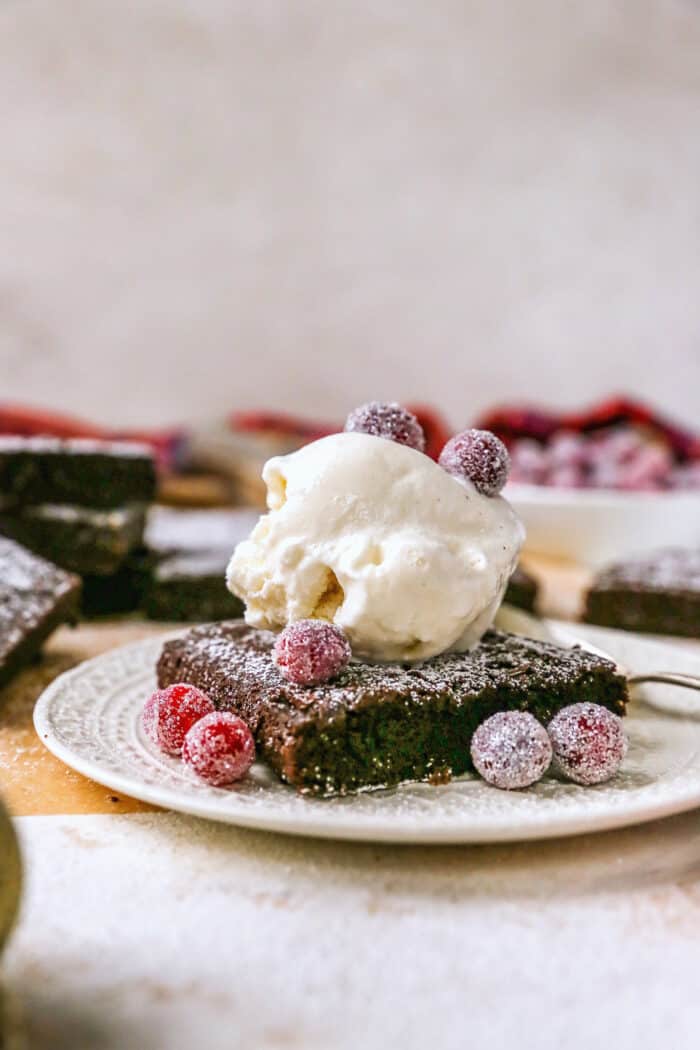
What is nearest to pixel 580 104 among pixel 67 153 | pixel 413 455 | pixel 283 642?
pixel 67 153

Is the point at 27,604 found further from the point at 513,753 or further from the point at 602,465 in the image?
the point at 602,465

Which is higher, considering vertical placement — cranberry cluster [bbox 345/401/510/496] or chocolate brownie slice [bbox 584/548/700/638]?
cranberry cluster [bbox 345/401/510/496]

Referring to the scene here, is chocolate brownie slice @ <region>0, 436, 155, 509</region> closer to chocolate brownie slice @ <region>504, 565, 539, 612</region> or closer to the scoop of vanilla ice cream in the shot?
chocolate brownie slice @ <region>504, 565, 539, 612</region>

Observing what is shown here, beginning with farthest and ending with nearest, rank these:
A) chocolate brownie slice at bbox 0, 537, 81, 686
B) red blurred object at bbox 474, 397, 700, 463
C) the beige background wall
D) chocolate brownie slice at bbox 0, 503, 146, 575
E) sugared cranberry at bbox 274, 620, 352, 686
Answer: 1. the beige background wall
2. red blurred object at bbox 474, 397, 700, 463
3. chocolate brownie slice at bbox 0, 503, 146, 575
4. chocolate brownie slice at bbox 0, 537, 81, 686
5. sugared cranberry at bbox 274, 620, 352, 686


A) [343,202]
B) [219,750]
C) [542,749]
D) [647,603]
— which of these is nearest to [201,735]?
[219,750]

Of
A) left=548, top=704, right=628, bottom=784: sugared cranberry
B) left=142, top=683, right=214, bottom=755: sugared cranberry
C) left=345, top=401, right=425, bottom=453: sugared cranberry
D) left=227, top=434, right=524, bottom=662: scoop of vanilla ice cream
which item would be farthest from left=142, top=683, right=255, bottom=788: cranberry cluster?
left=345, top=401, right=425, bottom=453: sugared cranberry

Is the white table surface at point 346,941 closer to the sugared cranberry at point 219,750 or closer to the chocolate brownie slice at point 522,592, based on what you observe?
the sugared cranberry at point 219,750

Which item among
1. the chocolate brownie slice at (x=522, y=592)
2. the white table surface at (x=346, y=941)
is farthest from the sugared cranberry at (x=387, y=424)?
the chocolate brownie slice at (x=522, y=592)
